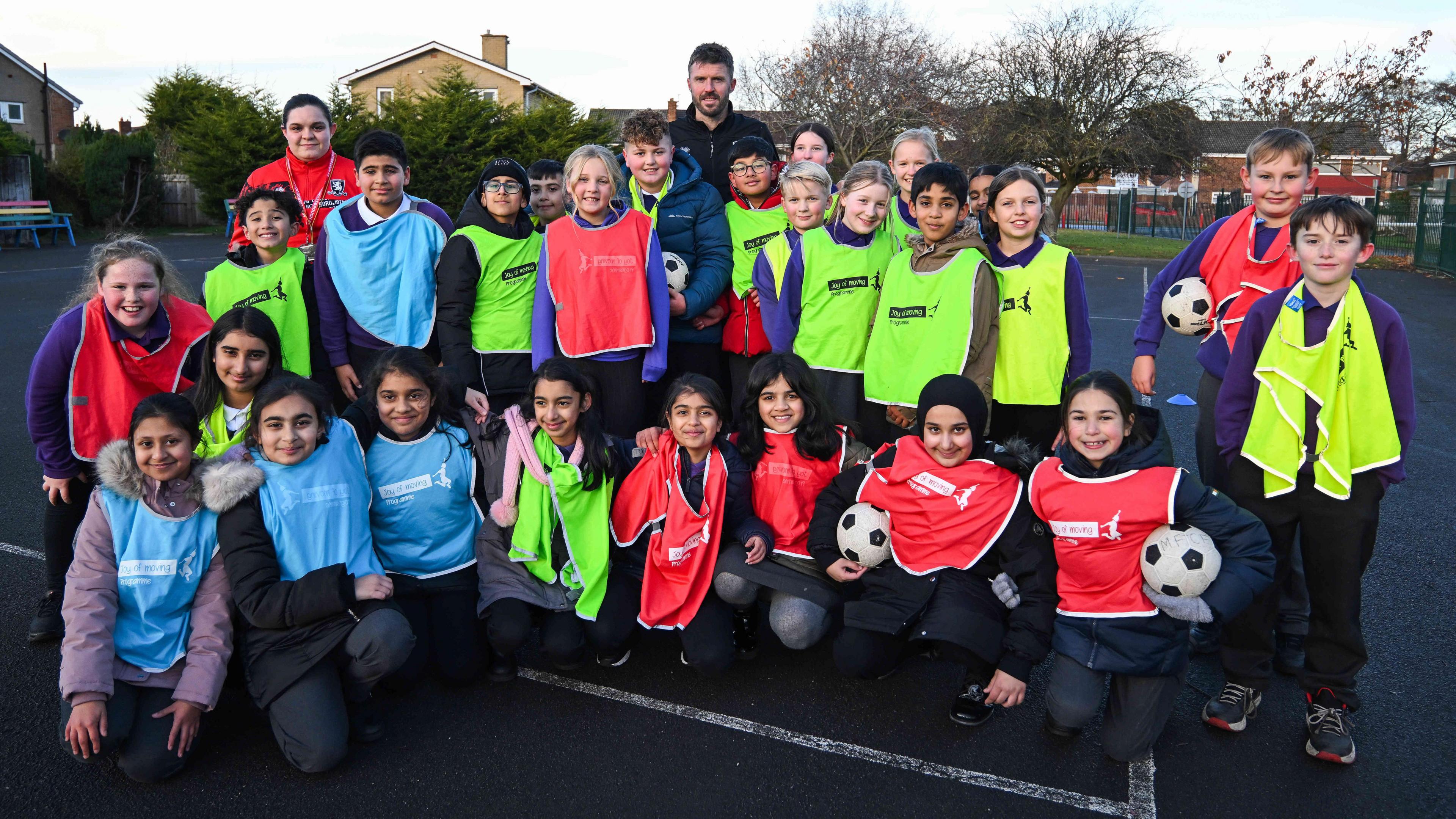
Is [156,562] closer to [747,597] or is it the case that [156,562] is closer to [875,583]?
[747,597]

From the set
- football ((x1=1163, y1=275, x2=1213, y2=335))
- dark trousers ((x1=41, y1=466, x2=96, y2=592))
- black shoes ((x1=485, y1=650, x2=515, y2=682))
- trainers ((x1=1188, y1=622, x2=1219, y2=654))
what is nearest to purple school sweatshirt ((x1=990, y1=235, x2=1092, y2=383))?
football ((x1=1163, y1=275, x2=1213, y2=335))

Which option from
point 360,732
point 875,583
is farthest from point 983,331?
point 360,732

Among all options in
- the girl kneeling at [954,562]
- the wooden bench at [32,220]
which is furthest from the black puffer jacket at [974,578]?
the wooden bench at [32,220]

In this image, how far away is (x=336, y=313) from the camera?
14.7 ft

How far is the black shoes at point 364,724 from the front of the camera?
3312 mm

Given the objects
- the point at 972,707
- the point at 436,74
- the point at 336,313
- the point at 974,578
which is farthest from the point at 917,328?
the point at 436,74

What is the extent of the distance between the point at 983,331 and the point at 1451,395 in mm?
7681

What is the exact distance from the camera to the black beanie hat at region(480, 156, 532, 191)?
453 centimetres

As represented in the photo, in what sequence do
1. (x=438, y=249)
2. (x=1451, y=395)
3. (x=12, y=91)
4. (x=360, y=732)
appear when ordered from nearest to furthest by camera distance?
1. (x=360, y=732)
2. (x=438, y=249)
3. (x=1451, y=395)
4. (x=12, y=91)

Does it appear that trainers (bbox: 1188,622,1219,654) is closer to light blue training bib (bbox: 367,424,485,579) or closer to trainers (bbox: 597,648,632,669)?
trainers (bbox: 597,648,632,669)

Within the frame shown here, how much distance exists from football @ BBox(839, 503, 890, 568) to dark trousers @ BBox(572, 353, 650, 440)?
128 centimetres

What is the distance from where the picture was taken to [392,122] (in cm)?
2467

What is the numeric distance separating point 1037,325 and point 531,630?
8.30 ft

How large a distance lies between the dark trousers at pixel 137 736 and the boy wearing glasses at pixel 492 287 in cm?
184
